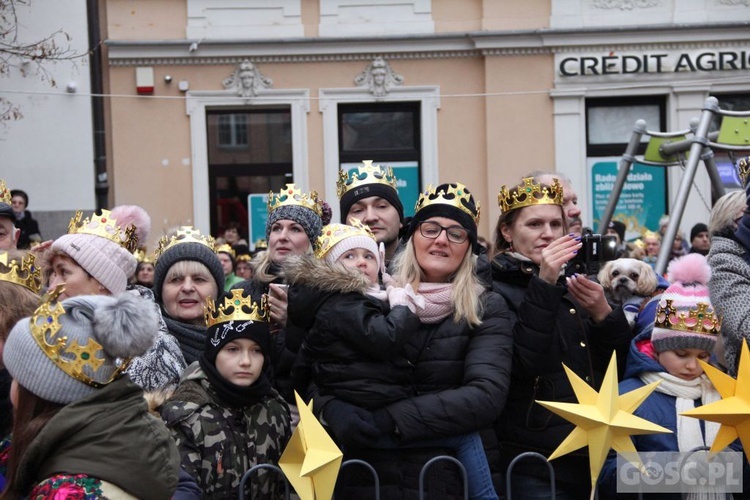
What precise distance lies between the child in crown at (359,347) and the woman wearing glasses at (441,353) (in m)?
0.02

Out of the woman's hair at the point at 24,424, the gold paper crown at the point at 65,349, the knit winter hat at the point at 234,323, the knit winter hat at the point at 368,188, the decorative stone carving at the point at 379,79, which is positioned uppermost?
the decorative stone carving at the point at 379,79

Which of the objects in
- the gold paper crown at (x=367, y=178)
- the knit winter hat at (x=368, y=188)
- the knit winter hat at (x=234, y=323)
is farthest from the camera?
the gold paper crown at (x=367, y=178)

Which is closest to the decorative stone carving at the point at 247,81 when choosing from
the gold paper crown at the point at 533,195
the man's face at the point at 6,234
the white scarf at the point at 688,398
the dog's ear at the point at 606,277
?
the dog's ear at the point at 606,277

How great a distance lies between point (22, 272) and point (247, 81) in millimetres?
11175

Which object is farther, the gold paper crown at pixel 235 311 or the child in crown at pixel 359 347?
the gold paper crown at pixel 235 311

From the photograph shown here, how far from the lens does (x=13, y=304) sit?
161 inches

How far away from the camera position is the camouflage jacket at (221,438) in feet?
13.3

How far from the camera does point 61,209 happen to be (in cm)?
1498

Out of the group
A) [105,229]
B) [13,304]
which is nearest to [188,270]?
[105,229]

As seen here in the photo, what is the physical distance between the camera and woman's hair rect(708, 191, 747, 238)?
4.45 meters

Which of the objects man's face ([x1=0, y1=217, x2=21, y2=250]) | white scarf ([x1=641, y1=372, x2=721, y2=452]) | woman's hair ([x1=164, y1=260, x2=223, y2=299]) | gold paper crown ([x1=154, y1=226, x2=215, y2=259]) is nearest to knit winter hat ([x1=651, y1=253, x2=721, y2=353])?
white scarf ([x1=641, y1=372, x2=721, y2=452])

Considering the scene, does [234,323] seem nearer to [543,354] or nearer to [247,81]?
[543,354]

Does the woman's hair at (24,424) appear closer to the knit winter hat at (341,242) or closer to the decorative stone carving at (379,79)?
the knit winter hat at (341,242)

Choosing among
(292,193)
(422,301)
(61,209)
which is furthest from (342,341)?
(61,209)
